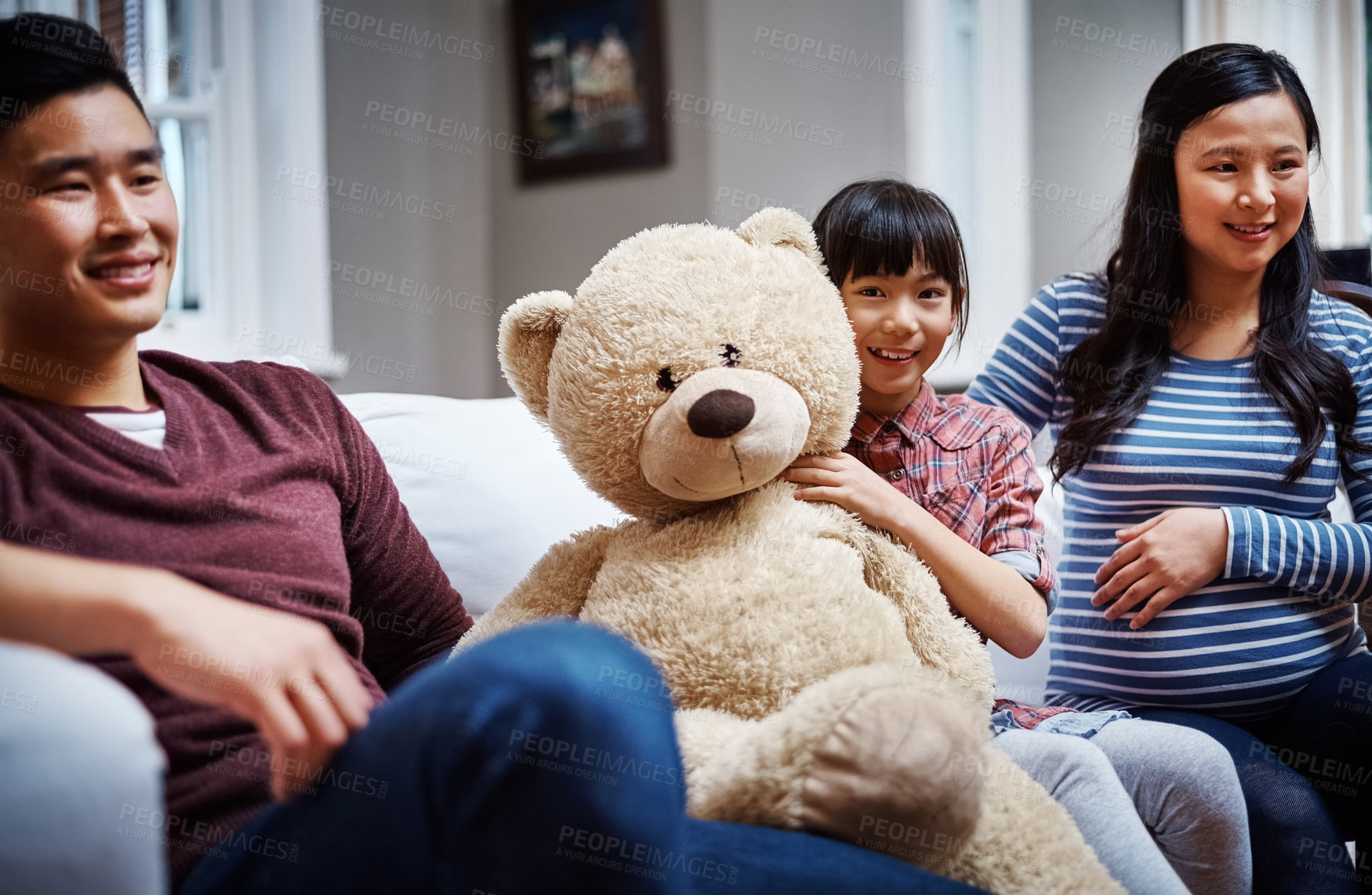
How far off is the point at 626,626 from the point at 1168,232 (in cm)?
92

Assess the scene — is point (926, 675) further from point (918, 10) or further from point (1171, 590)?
point (918, 10)

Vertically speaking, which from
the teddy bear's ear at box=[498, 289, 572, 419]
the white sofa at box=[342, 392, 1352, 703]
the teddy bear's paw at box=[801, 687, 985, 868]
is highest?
the teddy bear's ear at box=[498, 289, 572, 419]

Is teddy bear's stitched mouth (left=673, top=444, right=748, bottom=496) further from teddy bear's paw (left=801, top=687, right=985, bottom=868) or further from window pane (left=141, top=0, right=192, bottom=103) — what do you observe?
window pane (left=141, top=0, right=192, bottom=103)

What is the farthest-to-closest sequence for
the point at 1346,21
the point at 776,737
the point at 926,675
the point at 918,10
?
the point at 918,10 → the point at 1346,21 → the point at 926,675 → the point at 776,737

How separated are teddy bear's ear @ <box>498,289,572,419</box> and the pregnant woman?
63cm

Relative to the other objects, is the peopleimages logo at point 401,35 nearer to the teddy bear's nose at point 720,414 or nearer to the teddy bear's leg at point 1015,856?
the teddy bear's nose at point 720,414

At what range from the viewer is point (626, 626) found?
0.86m

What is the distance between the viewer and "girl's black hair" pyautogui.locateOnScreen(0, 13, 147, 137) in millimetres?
695

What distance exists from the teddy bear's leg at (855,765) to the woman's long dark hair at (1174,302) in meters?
0.65

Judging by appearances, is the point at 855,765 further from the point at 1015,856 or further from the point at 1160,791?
the point at 1160,791

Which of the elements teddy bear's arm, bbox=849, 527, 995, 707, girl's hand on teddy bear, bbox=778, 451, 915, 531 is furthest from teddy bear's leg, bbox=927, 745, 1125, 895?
girl's hand on teddy bear, bbox=778, 451, 915, 531

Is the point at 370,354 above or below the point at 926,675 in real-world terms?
above

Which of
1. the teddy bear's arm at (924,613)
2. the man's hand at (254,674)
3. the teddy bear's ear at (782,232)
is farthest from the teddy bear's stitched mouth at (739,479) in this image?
the man's hand at (254,674)

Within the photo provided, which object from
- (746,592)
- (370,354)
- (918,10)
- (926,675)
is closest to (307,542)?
(746,592)
